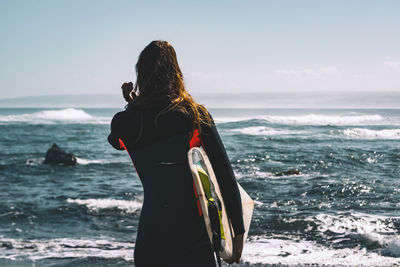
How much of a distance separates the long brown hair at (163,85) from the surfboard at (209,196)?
13 cm

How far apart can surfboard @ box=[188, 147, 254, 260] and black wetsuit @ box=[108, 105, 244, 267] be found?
3 cm

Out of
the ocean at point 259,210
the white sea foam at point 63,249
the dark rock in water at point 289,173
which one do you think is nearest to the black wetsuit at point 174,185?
the ocean at point 259,210

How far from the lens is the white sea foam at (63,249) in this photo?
6.77m

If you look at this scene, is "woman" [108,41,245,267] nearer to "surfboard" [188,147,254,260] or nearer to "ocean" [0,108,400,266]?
"surfboard" [188,147,254,260]

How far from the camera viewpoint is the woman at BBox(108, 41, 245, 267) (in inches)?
67.9

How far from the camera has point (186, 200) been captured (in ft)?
5.76

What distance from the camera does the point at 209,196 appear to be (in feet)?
5.57

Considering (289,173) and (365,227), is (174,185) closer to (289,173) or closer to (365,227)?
(365,227)

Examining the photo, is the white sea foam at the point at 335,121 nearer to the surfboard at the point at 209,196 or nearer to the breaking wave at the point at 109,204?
the breaking wave at the point at 109,204

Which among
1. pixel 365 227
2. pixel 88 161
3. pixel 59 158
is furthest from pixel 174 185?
pixel 88 161

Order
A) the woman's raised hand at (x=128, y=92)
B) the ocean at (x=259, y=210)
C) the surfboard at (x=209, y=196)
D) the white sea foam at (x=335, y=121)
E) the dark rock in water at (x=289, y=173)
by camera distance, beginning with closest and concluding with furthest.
→ the surfboard at (x=209, y=196)
the woman's raised hand at (x=128, y=92)
the ocean at (x=259, y=210)
the dark rock in water at (x=289, y=173)
the white sea foam at (x=335, y=121)

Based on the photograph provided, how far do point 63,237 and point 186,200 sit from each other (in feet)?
22.9

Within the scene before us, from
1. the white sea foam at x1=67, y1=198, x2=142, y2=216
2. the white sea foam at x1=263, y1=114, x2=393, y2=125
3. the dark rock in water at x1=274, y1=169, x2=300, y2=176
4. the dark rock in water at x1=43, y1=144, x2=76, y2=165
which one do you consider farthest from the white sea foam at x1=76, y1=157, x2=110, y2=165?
the white sea foam at x1=263, y1=114, x2=393, y2=125

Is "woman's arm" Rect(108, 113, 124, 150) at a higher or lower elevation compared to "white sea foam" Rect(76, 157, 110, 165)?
higher
